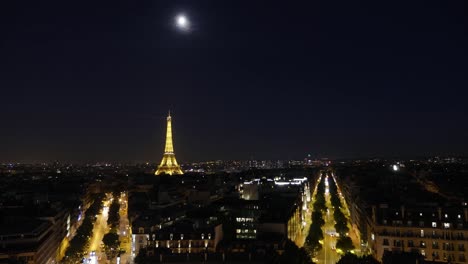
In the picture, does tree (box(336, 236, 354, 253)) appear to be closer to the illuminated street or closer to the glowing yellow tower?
the illuminated street

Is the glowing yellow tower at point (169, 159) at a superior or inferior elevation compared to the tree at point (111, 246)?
superior

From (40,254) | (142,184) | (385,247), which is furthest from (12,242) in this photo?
(142,184)

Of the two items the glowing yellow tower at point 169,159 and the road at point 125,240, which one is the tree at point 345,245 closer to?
the road at point 125,240

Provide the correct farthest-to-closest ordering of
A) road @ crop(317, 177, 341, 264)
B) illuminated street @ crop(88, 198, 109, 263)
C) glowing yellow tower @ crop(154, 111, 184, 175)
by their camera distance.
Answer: glowing yellow tower @ crop(154, 111, 184, 175)
illuminated street @ crop(88, 198, 109, 263)
road @ crop(317, 177, 341, 264)

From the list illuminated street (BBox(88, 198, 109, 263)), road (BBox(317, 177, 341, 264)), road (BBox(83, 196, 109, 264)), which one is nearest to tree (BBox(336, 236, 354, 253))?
road (BBox(317, 177, 341, 264))

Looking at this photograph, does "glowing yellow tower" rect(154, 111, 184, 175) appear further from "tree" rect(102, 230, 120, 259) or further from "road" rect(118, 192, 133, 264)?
"tree" rect(102, 230, 120, 259)

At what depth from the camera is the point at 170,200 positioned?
91.9m

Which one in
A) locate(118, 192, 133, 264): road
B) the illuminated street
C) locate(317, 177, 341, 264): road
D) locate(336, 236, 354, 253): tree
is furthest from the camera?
the illuminated street

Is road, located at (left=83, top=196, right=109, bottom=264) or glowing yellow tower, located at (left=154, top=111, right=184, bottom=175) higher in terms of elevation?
glowing yellow tower, located at (left=154, top=111, right=184, bottom=175)

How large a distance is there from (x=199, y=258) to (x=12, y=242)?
804 inches

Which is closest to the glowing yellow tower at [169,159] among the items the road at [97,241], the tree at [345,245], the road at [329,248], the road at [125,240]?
the road at [125,240]

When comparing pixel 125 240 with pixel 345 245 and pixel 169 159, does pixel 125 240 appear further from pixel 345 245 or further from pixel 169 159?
pixel 169 159

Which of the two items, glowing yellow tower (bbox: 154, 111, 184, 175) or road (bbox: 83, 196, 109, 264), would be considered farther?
glowing yellow tower (bbox: 154, 111, 184, 175)

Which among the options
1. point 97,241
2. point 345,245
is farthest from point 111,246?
point 345,245
